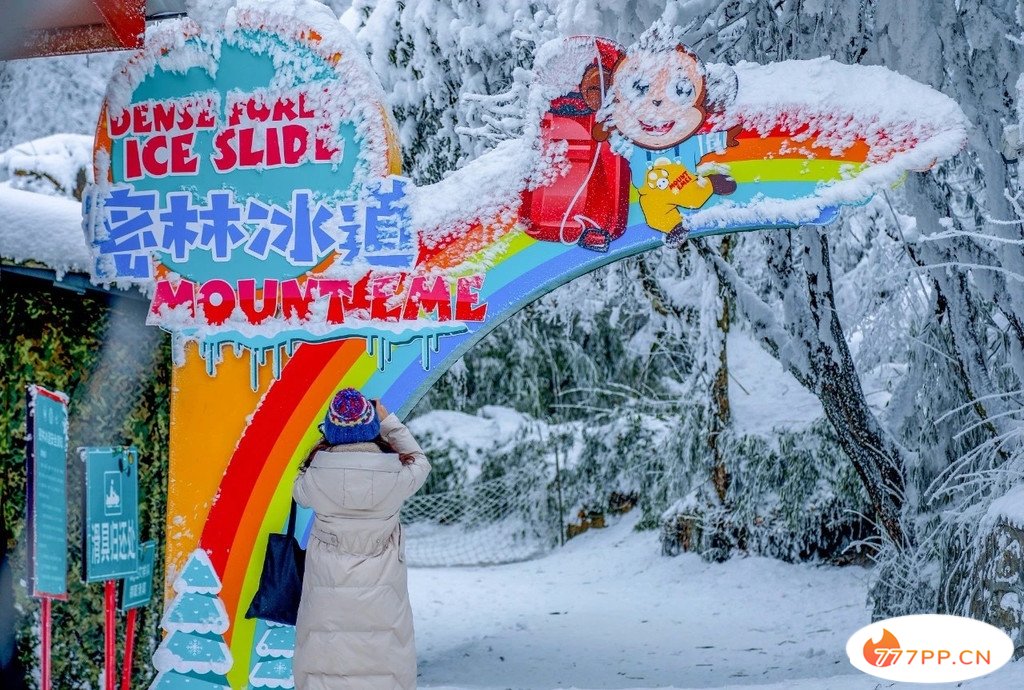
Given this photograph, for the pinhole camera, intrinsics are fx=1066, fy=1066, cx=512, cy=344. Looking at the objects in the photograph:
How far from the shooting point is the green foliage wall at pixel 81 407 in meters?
4.26

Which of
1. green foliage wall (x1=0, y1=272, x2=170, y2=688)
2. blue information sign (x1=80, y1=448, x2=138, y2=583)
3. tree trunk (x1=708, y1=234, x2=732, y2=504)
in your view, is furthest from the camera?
tree trunk (x1=708, y1=234, x2=732, y2=504)

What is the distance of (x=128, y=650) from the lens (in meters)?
4.48

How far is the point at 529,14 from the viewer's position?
24.9ft

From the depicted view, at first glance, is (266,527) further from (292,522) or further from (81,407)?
(81,407)

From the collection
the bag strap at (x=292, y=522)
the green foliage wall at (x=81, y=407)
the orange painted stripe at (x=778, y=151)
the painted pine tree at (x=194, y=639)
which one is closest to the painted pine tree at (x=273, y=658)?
the painted pine tree at (x=194, y=639)

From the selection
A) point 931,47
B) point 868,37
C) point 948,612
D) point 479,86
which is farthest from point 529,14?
point 948,612

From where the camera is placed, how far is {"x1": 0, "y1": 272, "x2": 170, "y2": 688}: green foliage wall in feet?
14.0

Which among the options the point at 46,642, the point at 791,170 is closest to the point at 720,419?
the point at 791,170

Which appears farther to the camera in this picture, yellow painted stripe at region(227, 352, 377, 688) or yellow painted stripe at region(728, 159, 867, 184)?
yellow painted stripe at region(227, 352, 377, 688)

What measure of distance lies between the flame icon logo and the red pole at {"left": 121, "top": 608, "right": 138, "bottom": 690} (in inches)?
127

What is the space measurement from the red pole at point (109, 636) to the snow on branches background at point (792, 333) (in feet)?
7.92

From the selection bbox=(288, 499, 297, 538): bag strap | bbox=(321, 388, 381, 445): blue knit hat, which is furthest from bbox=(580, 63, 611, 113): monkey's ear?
bbox=(288, 499, 297, 538): bag strap

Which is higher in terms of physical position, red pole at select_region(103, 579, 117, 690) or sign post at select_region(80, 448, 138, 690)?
sign post at select_region(80, 448, 138, 690)

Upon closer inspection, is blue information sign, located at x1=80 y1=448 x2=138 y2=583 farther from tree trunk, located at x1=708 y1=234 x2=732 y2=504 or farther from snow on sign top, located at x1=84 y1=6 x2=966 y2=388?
tree trunk, located at x1=708 y1=234 x2=732 y2=504
